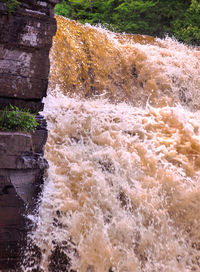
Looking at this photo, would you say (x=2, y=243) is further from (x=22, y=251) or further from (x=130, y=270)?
(x=130, y=270)

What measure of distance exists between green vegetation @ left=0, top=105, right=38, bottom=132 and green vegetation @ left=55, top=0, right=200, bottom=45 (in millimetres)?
7855

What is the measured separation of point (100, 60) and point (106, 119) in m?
2.36

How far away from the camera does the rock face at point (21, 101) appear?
1.99m

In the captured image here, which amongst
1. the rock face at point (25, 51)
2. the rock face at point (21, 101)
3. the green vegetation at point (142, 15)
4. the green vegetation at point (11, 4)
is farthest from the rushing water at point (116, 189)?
the green vegetation at point (142, 15)

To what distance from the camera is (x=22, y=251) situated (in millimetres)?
2191

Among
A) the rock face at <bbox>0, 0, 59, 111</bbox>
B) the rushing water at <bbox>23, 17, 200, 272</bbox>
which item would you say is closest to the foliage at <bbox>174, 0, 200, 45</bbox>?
the rushing water at <bbox>23, 17, 200, 272</bbox>

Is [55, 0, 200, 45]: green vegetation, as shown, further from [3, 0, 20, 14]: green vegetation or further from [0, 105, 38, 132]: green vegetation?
[0, 105, 38, 132]: green vegetation

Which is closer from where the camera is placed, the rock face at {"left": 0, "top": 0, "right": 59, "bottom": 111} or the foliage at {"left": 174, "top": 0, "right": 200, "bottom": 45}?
the rock face at {"left": 0, "top": 0, "right": 59, "bottom": 111}

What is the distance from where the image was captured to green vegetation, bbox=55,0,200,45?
973 cm

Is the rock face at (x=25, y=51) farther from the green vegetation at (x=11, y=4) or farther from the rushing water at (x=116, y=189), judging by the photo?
the rushing water at (x=116, y=189)

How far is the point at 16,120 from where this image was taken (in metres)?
2.05

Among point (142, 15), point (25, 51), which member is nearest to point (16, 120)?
point (25, 51)

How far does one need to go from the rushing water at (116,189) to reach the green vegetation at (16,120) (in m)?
0.58

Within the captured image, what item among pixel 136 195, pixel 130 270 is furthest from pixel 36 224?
pixel 136 195
